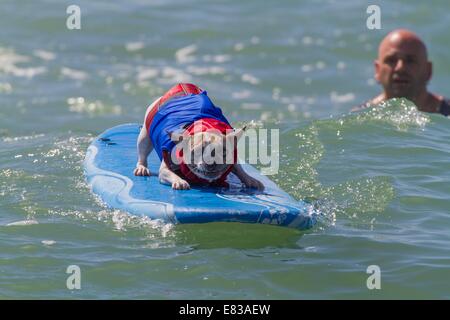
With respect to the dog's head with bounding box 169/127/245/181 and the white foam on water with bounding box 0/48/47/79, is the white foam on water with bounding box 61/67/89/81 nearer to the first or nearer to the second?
the white foam on water with bounding box 0/48/47/79

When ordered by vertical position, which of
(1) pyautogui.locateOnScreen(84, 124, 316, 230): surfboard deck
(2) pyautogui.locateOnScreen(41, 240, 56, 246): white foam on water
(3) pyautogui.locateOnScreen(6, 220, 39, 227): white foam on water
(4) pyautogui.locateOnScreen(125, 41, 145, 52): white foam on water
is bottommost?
(2) pyautogui.locateOnScreen(41, 240, 56, 246): white foam on water

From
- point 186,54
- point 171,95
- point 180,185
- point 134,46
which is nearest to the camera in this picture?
point 180,185

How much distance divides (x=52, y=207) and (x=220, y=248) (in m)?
1.49

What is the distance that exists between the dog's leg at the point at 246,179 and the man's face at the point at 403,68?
12.9 feet

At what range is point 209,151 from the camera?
647 cm

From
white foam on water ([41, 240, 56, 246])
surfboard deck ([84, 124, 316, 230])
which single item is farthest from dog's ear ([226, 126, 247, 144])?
white foam on water ([41, 240, 56, 246])

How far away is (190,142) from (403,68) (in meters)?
4.36

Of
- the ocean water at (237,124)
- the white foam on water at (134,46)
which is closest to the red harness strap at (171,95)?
the ocean water at (237,124)

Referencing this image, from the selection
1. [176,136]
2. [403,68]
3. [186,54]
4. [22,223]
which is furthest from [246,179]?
[186,54]

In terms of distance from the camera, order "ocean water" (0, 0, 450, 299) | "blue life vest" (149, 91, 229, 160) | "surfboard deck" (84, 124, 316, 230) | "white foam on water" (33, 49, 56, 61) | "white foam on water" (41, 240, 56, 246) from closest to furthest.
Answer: "ocean water" (0, 0, 450, 299) < "surfboard deck" (84, 124, 316, 230) < "white foam on water" (41, 240, 56, 246) < "blue life vest" (149, 91, 229, 160) < "white foam on water" (33, 49, 56, 61)

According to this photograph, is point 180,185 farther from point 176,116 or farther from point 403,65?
point 403,65

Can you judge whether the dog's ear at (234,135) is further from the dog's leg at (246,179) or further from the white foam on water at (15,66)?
the white foam on water at (15,66)

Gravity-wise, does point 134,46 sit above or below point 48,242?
above

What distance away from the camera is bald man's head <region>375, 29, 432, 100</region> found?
10.3 m
